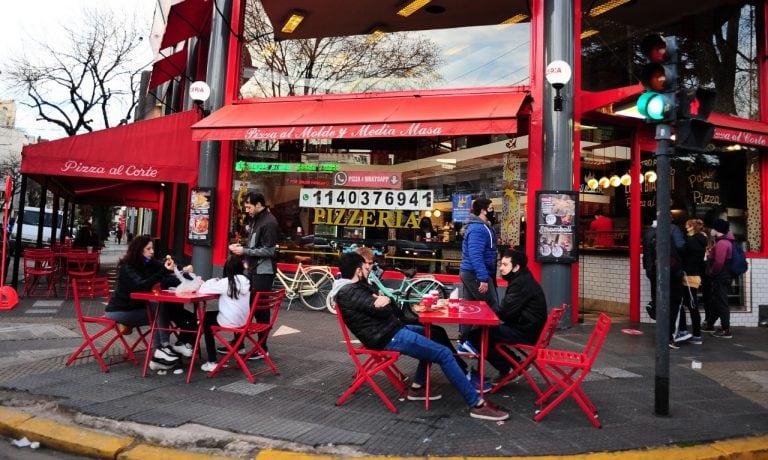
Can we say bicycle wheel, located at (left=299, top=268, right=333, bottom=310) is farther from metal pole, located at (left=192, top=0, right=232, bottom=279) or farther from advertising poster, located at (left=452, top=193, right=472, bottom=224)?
advertising poster, located at (left=452, top=193, right=472, bottom=224)

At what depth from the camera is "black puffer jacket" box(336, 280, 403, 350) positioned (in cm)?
423

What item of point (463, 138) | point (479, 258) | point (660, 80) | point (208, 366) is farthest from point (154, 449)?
point (463, 138)

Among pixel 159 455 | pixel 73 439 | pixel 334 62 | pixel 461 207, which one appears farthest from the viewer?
pixel 334 62

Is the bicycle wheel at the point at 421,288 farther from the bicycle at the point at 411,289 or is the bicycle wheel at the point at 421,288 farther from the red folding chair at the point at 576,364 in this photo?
the red folding chair at the point at 576,364

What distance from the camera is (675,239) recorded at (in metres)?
7.25

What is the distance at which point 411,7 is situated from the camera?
1030 cm

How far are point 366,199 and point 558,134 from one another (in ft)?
12.2

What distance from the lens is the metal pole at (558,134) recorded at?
8.15 meters

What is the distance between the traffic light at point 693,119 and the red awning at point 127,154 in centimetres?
865

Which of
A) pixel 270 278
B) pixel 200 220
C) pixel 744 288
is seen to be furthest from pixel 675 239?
pixel 200 220

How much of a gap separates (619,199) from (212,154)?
8293mm

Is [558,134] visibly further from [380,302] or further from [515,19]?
[380,302]

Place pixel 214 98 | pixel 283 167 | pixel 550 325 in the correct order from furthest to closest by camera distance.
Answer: pixel 283 167 < pixel 214 98 < pixel 550 325

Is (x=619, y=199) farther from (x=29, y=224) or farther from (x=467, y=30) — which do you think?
(x=29, y=224)
